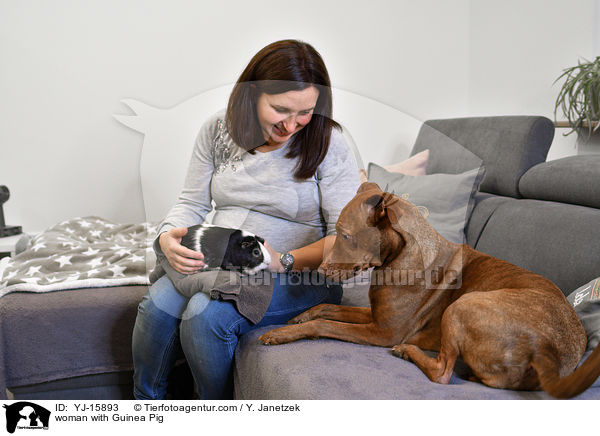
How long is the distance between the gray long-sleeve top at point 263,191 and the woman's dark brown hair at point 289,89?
2 cm

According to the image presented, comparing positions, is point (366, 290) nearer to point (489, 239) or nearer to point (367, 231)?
point (367, 231)

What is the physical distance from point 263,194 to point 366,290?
1.22 ft

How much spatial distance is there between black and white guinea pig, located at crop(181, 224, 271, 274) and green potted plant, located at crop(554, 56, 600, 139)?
4.61 ft

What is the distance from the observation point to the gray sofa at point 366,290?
1011mm

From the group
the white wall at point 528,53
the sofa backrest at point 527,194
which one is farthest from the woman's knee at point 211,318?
the white wall at point 528,53

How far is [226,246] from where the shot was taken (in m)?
0.98

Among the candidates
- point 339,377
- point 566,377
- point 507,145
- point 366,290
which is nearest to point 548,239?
point 507,145

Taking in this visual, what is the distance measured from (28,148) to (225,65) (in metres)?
0.86

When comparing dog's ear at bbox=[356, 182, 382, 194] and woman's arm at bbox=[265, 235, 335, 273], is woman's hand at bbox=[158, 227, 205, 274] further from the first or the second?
dog's ear at bbox=[356, 182, 382, 194]

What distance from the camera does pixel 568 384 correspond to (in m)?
0.71

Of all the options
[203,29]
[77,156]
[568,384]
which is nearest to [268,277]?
Result: [568,384]

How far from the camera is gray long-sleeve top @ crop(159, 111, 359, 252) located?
3.20ft

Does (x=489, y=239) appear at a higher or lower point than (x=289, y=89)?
lower
